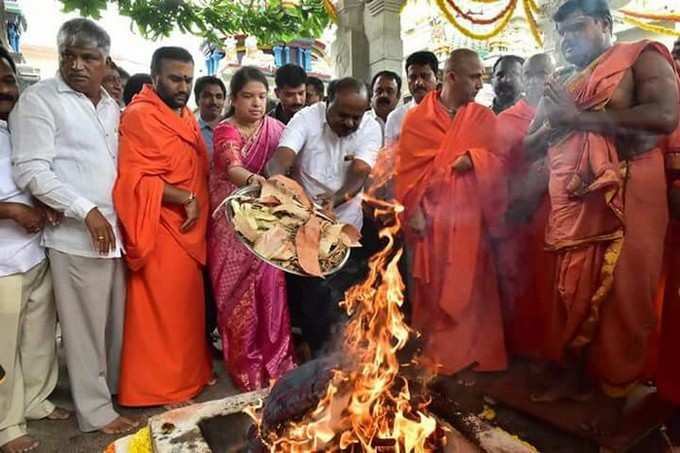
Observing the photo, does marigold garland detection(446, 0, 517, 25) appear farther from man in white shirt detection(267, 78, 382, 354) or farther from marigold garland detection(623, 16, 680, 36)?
man in white shirt detection(267, 78, 382, 354)

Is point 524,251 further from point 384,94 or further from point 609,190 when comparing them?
point 384,94

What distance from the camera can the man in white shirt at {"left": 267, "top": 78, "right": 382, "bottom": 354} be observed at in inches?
121

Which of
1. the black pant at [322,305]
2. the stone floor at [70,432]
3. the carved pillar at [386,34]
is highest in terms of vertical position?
the carved pillar at [386,34]

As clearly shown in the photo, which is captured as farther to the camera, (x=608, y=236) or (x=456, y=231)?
(x=456, y=231)

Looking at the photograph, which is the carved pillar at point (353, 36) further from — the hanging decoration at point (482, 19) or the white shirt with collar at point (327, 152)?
the white shirt with collar at point (327, 152)

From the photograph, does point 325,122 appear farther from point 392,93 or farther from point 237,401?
point 237,401

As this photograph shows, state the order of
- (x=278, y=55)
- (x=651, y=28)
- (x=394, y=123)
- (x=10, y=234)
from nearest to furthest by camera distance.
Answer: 1. (x=10, y=234)
2. (x=394, y=123)
3. (x=651, y=28)
4. (x=278, y=55)

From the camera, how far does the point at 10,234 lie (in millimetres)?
2537

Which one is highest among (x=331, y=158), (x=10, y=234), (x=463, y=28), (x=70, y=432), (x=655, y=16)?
(x=655, y=16)

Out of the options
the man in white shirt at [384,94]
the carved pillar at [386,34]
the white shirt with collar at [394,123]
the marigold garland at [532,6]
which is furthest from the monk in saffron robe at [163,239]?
the marigold garland at [532,6]

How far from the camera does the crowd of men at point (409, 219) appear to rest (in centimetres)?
247

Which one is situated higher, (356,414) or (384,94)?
(384,94)

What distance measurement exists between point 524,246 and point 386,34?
414 cm

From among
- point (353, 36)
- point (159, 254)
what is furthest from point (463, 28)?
point (159, 254)
